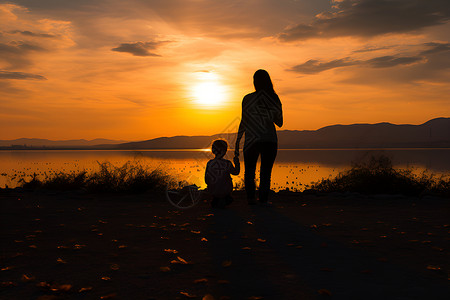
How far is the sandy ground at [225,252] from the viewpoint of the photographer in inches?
133

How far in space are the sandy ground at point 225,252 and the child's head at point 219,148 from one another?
44.7 inches

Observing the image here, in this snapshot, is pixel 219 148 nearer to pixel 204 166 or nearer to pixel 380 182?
pixel 204 166

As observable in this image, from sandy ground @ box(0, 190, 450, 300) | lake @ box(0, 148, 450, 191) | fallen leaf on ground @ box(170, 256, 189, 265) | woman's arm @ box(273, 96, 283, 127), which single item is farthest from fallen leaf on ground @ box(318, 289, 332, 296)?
lake @ box(0, 148, 450, 191)

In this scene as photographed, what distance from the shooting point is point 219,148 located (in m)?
7.52

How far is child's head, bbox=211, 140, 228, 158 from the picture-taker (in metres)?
7.52

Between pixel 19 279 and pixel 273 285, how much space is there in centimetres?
242

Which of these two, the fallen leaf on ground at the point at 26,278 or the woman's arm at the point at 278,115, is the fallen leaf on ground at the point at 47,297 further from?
the woman's arm at the point at 278,115

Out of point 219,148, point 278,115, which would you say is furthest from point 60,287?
point 278,115

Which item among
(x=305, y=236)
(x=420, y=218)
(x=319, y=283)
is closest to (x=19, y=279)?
(x=319, y=283)

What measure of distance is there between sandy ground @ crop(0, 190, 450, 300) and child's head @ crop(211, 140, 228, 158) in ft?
3.72

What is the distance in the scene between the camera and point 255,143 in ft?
25.3

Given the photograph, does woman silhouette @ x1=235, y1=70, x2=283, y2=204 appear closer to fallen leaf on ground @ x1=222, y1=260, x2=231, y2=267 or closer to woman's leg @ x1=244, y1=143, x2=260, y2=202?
woman's leg @ x1=244, y1=143, x2=260, y2=202

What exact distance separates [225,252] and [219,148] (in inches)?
126

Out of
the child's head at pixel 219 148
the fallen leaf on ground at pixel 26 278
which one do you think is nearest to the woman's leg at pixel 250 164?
the child's head at pixel 219 148
